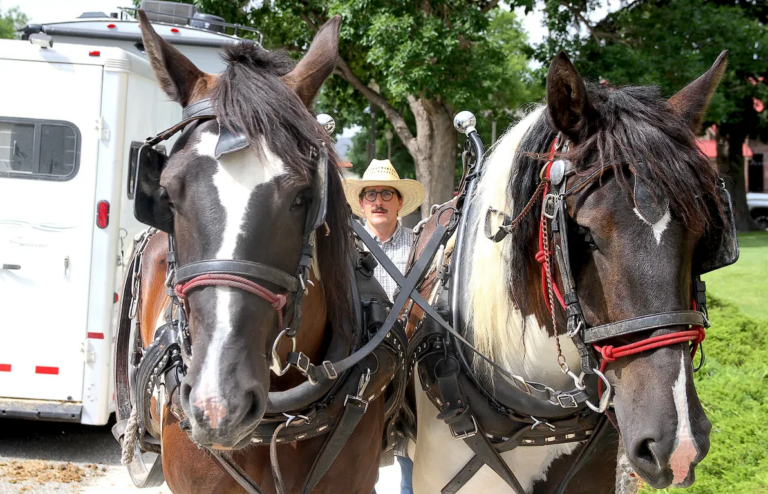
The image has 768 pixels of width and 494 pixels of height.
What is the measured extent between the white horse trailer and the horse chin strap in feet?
13.2

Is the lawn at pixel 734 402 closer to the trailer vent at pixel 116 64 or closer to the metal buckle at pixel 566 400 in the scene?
the metal buckle at pixel 566 400

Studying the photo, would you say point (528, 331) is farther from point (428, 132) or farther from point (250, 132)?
point (428, 132)

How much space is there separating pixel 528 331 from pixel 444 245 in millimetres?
655

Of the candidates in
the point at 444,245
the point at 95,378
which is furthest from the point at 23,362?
the point at 444,245

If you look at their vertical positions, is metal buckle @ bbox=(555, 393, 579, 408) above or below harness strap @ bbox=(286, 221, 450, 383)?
below

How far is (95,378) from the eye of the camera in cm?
573

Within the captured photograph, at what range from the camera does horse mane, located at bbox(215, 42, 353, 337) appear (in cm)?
208

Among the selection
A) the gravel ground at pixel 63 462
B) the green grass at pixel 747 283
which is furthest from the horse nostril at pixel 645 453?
the green grass at pixel 747 283

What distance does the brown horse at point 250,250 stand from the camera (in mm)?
1907

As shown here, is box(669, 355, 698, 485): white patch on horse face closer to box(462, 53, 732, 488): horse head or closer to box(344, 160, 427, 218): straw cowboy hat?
box(462, 53, 732, 488): horse head

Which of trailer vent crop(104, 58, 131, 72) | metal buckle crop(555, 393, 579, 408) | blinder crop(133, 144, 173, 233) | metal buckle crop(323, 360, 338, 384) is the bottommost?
metal buckle crop(555, 393, 579, 408)

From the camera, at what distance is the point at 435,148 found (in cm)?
1339

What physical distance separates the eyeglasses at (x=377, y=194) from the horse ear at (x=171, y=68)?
8.16 ft

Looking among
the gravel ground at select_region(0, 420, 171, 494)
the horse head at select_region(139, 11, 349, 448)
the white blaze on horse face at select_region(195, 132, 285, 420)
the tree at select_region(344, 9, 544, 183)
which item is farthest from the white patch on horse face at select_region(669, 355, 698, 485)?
the tree at select_region(344, 9, 544, 183)
